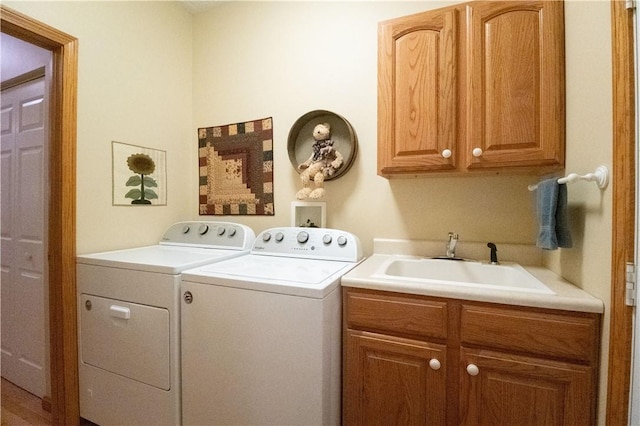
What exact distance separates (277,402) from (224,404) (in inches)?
10.1

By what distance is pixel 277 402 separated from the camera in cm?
107

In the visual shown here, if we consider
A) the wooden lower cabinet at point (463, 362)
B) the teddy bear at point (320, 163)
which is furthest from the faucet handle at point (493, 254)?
the teddy bear at point (320, 163)

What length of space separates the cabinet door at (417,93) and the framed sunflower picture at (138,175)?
1575mm

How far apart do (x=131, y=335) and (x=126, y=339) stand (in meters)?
0.04

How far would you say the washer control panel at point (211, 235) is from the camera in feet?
5.87

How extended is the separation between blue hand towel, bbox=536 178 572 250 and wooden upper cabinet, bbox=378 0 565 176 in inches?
7.1

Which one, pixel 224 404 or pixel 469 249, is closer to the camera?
pixel 224 404

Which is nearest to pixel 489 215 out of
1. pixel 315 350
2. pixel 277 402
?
pixel 315 350

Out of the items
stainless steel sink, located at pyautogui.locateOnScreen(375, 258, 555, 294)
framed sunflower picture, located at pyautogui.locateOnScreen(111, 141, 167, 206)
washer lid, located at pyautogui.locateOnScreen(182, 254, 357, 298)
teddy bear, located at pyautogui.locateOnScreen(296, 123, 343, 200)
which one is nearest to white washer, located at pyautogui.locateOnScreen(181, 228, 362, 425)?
washer lid, located at pyautogui.locateOnScreen(182, 254, 357, 298)

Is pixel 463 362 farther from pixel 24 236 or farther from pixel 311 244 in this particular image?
pixel 24 236

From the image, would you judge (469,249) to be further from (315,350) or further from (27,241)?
(27,241)

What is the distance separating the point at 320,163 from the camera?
1767 millimetres

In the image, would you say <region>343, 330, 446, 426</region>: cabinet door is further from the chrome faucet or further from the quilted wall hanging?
the quilted wall hanging

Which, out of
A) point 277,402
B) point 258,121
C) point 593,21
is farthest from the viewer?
point 258,121
